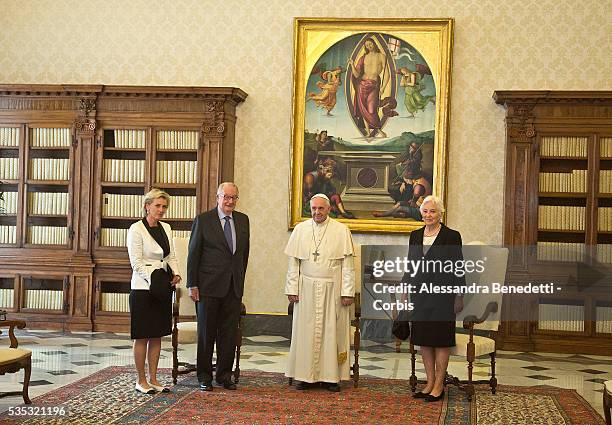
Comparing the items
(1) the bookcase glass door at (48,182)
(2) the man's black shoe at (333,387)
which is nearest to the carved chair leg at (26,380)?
(2) the man's black shoe at (333,387)

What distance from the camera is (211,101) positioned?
1050 centimetres

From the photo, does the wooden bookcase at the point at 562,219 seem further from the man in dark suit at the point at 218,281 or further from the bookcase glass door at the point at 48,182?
the bookcase glass door at the point at 48,182

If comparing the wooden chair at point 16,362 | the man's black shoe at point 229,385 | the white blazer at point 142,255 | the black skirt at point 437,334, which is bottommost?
the man's black shoe at point 229,385

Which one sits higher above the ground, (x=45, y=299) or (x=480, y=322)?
(x=480, y=322)

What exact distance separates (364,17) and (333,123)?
1318 mm

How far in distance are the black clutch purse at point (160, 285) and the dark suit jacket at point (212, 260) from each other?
491 mm

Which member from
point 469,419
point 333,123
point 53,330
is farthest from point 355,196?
point 469,419

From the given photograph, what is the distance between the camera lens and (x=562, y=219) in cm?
1019

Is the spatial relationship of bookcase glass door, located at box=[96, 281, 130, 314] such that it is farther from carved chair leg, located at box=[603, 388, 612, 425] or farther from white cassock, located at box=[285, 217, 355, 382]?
carved chair leg, located at box=[603, 388, 612, 425]

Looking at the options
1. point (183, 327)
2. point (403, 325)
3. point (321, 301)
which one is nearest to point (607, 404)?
point (403, 325)

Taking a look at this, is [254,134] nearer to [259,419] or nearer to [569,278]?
[569,278]

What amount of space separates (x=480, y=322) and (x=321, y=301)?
52.0 inches

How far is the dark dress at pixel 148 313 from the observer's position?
6.85 metres

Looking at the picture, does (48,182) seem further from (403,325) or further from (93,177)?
(403,325)
